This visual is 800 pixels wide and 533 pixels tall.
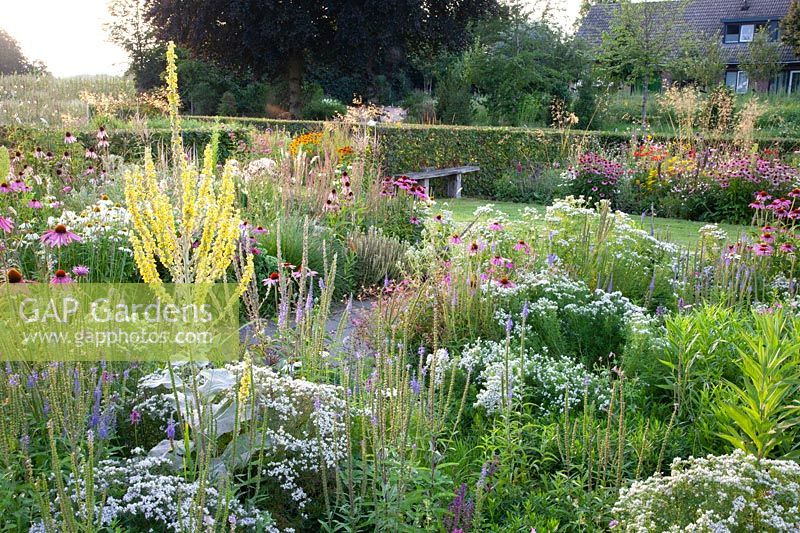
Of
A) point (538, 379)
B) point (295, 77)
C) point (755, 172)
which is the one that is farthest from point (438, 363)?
point (295, 77)

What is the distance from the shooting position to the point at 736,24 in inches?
1572

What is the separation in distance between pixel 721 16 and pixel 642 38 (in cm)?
2244

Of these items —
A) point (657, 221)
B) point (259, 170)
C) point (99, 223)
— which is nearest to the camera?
point (99, 223)

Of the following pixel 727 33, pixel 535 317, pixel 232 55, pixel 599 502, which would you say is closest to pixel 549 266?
pixel 535 317

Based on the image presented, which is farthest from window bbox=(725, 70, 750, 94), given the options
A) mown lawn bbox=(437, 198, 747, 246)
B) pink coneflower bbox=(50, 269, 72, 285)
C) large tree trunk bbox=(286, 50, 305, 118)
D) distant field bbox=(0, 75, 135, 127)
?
pink coneflower bbox=(50, 269, 72, 285)

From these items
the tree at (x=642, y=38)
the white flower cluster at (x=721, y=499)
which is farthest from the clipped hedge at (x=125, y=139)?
the tree at (x=642, y=38)

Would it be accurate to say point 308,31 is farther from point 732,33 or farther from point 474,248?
point 732,33

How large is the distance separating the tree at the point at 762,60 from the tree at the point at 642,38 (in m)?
11.2

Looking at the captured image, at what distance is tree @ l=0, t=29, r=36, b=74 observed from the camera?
157 feet

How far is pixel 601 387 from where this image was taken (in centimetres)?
389

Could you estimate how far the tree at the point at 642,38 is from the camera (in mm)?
21203

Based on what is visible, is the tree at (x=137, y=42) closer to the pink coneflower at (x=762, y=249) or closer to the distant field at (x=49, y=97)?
the distant field at (x=49, y=97)

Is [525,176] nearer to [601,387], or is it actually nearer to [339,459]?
[601,387]

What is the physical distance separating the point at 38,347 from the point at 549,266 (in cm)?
337
